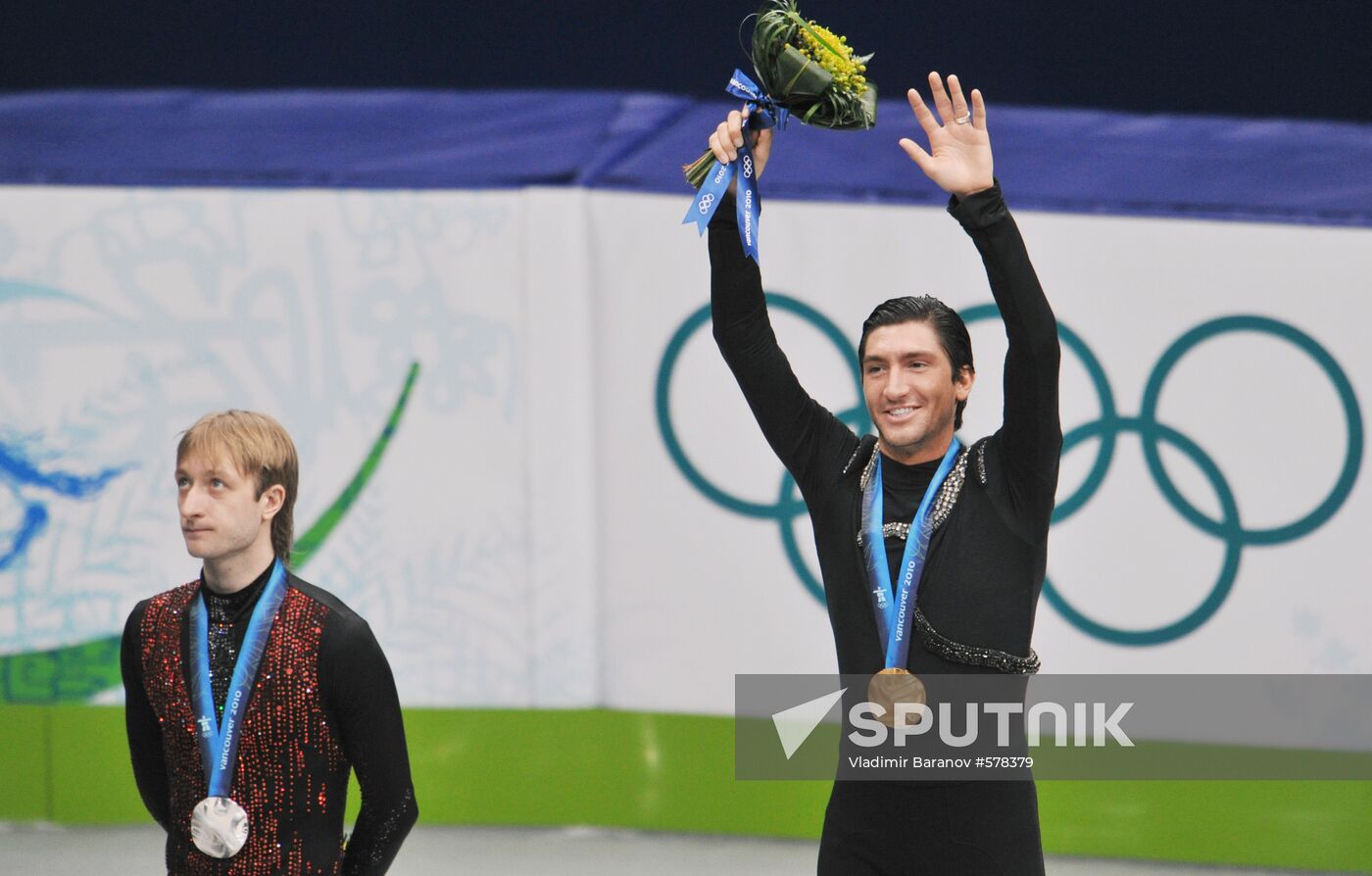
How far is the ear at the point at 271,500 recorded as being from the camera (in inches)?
107

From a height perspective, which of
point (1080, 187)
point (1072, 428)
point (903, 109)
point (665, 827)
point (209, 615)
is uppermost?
point (903, 109)

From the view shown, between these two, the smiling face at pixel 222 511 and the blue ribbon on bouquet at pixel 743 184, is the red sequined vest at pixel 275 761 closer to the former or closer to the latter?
the smiling face at pixel 222 511

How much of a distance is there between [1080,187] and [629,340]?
1593 millimetres

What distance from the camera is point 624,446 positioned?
224 inches

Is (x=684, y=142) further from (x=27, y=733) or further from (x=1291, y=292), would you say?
(x=27, y=733)

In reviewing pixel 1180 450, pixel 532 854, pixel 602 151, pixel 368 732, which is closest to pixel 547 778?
pixel 532 854

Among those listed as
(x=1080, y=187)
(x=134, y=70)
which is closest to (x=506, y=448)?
(x=1080, y=187)

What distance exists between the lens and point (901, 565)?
2.72m

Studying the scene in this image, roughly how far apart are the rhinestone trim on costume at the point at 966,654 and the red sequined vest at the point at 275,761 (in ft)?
3.18

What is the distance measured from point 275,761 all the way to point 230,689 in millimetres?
137

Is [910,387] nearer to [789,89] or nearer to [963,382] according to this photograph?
[963,382]

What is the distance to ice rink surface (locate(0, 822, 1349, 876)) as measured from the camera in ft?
17.8

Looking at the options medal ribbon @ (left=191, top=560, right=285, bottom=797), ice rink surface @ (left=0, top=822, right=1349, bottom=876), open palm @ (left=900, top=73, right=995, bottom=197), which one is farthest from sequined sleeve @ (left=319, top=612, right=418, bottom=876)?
ice rink surface @ (left=0, top=822, right=1349, bottom=876)

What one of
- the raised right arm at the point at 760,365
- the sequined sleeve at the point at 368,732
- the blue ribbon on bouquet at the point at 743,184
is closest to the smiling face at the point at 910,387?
the raised right arm at the point at 760,365
